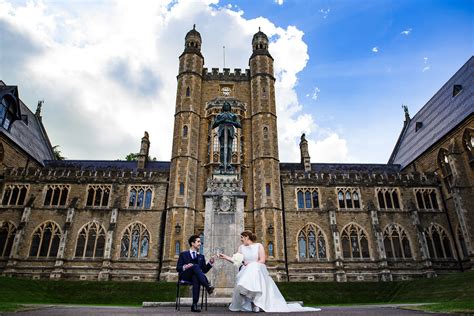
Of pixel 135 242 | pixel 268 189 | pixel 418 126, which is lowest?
pixel 135 242

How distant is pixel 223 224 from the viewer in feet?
36.6

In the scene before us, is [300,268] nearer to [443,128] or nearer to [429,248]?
[429,248]

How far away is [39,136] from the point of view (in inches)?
1497

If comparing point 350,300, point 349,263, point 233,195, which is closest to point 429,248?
point 349,263

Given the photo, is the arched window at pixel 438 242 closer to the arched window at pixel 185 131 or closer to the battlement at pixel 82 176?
the arched window at pixel 185 131

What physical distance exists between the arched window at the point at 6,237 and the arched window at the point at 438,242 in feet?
119

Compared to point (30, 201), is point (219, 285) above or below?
below

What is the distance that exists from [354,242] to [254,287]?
2466 centimetres

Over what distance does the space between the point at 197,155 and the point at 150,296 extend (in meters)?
14.9

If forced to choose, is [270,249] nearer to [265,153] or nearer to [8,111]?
[265,153]

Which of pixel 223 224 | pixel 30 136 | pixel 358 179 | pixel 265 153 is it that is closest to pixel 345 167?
pixel 358 179

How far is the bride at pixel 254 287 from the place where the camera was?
6.73 meters

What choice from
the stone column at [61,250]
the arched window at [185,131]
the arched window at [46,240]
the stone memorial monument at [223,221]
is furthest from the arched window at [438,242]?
the arched window at [46,240]

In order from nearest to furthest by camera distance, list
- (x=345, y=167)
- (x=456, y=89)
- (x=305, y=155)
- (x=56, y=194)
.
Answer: (x=56, y=194) → (x=456, y=89) → (x=305, y=155) → (x=345, y=167)
